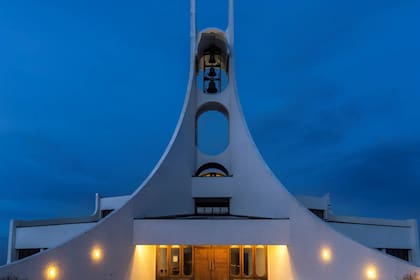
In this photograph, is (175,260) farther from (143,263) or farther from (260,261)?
(260,261)

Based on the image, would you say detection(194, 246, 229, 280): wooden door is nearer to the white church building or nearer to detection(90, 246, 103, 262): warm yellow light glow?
the white church building

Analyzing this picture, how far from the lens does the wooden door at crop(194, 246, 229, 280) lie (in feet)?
48.1

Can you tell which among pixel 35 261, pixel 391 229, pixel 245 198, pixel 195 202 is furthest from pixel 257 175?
pixel 35 261

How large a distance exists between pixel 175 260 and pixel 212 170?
4.42 m

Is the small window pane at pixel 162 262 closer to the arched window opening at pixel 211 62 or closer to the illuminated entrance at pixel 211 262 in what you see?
the illuminated entrance at pixel 211 262

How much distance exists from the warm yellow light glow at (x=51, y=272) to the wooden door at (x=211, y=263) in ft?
16.5

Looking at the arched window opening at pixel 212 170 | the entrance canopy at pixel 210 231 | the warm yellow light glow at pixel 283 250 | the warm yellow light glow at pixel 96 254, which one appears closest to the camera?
the warm yellow light glow at pixel 96 254

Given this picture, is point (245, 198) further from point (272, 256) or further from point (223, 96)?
point (223, 96)

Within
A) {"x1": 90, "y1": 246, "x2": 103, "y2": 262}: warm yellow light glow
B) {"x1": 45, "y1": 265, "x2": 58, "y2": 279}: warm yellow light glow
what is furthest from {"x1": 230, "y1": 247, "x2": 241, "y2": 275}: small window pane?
{"x1": 45, "y1": 265, "x2": 58, "y2": 279}: warm yellow light glow

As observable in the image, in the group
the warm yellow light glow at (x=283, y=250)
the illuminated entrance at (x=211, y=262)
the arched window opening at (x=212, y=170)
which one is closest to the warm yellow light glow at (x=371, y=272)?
the warm yellow light glow at (x=283, y=250)

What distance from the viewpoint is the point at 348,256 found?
461 inches

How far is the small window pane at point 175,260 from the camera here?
48.3 ft

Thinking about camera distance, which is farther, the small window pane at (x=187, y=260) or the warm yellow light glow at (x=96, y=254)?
the small window pane at (x=187, y=260)

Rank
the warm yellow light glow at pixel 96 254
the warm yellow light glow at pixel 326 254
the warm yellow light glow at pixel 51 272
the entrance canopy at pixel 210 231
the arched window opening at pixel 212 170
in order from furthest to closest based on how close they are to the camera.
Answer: the arched window opening at pixel 212 170 < the entrance canopy at pixel 210 231 < the warm yellow light glow at pixel 326 254 < the warm yellow light glow at pixel 96 254 < the warm yellow light glow at pixel 51 272
